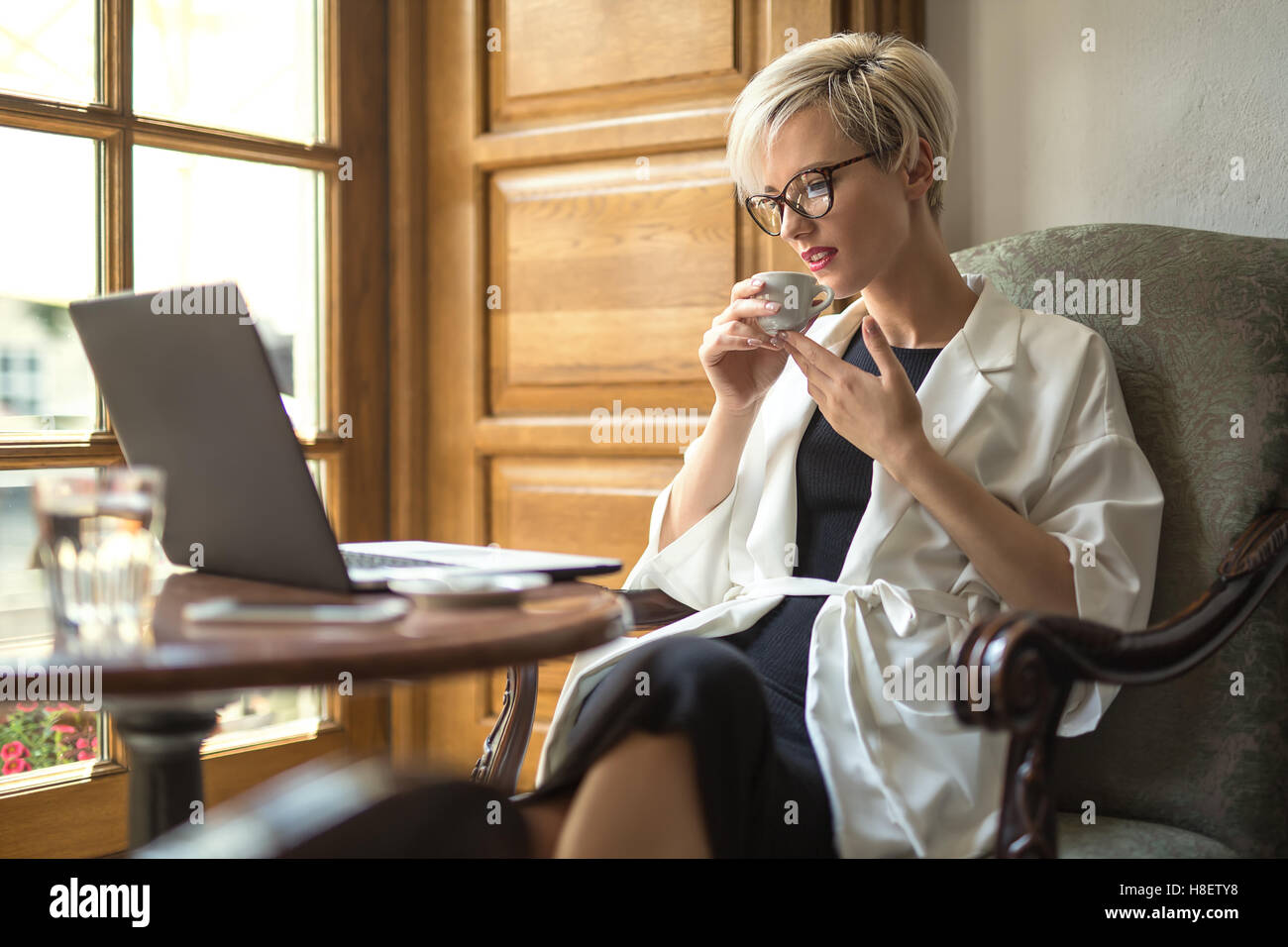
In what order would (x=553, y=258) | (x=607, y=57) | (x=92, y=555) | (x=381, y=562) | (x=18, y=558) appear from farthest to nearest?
(x=553, y=258) → (x=607, y=57) → (x=18, y=558) → (x=381, y=562) → (x=92, y=555)

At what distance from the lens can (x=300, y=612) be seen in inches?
36.5

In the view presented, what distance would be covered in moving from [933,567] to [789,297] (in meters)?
0.37

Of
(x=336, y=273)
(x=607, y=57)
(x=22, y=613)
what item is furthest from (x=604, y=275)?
(x=22, y=613)

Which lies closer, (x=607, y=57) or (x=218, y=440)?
(x=218, y=440)

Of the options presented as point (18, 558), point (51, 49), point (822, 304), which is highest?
point (51, 49)

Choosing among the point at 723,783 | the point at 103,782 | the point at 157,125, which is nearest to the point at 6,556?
the point at 103,782

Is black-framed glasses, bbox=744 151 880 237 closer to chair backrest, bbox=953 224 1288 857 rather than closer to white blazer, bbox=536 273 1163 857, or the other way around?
white blazer, bbox=536 273 1163 857

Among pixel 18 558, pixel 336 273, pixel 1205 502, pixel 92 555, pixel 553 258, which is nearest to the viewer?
pixel 92 555

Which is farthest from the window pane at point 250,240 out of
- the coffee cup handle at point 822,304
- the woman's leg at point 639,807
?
the woman's leg at point 639,807

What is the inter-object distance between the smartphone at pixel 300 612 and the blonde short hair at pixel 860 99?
0.86m

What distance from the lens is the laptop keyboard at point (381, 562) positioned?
1261 millimetres

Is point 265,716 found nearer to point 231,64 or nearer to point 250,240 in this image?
point 250,240

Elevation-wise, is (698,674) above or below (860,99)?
below

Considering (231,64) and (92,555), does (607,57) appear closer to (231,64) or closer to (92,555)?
(231,64)
